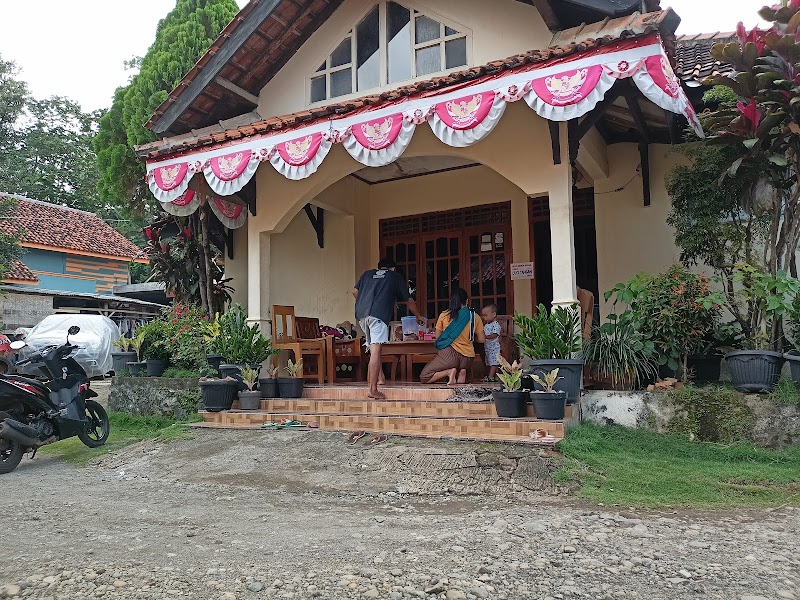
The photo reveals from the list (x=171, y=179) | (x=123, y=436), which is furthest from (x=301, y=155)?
(x=123, y=436)

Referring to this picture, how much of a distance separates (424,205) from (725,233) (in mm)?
4285

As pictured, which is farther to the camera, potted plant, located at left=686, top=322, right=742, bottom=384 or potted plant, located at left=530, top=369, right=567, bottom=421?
potted plant, located at left=686, top=322, right=742, bottom=384

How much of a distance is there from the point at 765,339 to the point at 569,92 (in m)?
2.76

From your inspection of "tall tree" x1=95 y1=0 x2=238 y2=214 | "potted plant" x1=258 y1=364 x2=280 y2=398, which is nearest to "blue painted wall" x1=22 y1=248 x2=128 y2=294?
"tall tree" x1=95 y1=0 x2=238 y2=214

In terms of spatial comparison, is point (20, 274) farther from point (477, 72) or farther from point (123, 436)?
point (477, 72)

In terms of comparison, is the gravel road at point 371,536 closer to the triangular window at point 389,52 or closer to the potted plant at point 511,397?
the potted plant at point 511,397

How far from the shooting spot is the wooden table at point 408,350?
758 cm

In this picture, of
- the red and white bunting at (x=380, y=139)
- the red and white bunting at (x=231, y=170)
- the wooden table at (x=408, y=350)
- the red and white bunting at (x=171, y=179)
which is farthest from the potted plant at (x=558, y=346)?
the red and white bunting at (x=171, y=179)

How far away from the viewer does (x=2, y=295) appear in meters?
14.7

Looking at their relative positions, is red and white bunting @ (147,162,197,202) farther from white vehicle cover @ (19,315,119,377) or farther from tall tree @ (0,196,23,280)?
tall tree @ (0,196,23,280)

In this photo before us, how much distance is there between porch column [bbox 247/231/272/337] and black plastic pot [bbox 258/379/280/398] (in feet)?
3.13

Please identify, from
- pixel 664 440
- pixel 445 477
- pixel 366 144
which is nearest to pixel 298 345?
pixel 366 144

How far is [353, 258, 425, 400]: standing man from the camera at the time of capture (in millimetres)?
6613

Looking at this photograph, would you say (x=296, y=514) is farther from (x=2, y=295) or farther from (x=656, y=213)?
(x=2, y=295)
